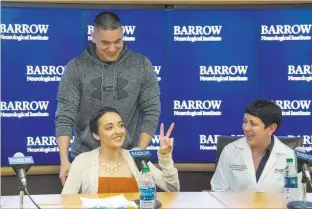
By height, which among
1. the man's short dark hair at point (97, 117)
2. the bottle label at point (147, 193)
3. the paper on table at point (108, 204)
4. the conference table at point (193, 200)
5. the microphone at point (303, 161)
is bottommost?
the conference table at point (193, 200)

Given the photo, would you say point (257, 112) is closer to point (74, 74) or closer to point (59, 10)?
point (74, 74)

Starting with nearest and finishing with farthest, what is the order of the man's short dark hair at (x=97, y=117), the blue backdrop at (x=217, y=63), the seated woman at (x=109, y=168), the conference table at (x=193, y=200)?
1. the conference table at (x=193, y=200)
2. the seated woman at (x=109, y=168)
3. the man's short dark hair at (x=97, y=117)
4. the blue backdrop at (x=217, y=63)

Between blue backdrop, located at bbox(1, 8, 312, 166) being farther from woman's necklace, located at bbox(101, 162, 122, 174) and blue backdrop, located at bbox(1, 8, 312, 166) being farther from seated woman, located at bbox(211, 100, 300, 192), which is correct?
woman's necklace, located at bbox(101, 162, 122, 174)

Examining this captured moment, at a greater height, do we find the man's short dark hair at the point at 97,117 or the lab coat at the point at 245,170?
the man's short dark hair at the point at 97,117

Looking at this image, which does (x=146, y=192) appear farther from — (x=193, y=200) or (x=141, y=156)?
(x=193, y=200)

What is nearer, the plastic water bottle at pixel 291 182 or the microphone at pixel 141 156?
the microphone at pixel 141 156

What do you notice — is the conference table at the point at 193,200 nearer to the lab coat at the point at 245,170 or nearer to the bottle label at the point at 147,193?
the bottle label at the point at 147,193

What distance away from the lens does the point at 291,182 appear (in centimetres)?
255

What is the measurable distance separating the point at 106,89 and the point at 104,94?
35 millimetres

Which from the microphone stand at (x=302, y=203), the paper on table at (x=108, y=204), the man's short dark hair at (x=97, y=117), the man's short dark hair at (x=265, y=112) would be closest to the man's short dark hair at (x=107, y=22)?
the man's short dark hair at (x=97, y=117)

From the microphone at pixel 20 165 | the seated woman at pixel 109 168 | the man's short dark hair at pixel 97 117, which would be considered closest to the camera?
the microphone at pixel 20 165

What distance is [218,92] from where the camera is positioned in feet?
13.6

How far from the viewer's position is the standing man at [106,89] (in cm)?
316

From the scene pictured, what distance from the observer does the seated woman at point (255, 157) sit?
3.08 metres
